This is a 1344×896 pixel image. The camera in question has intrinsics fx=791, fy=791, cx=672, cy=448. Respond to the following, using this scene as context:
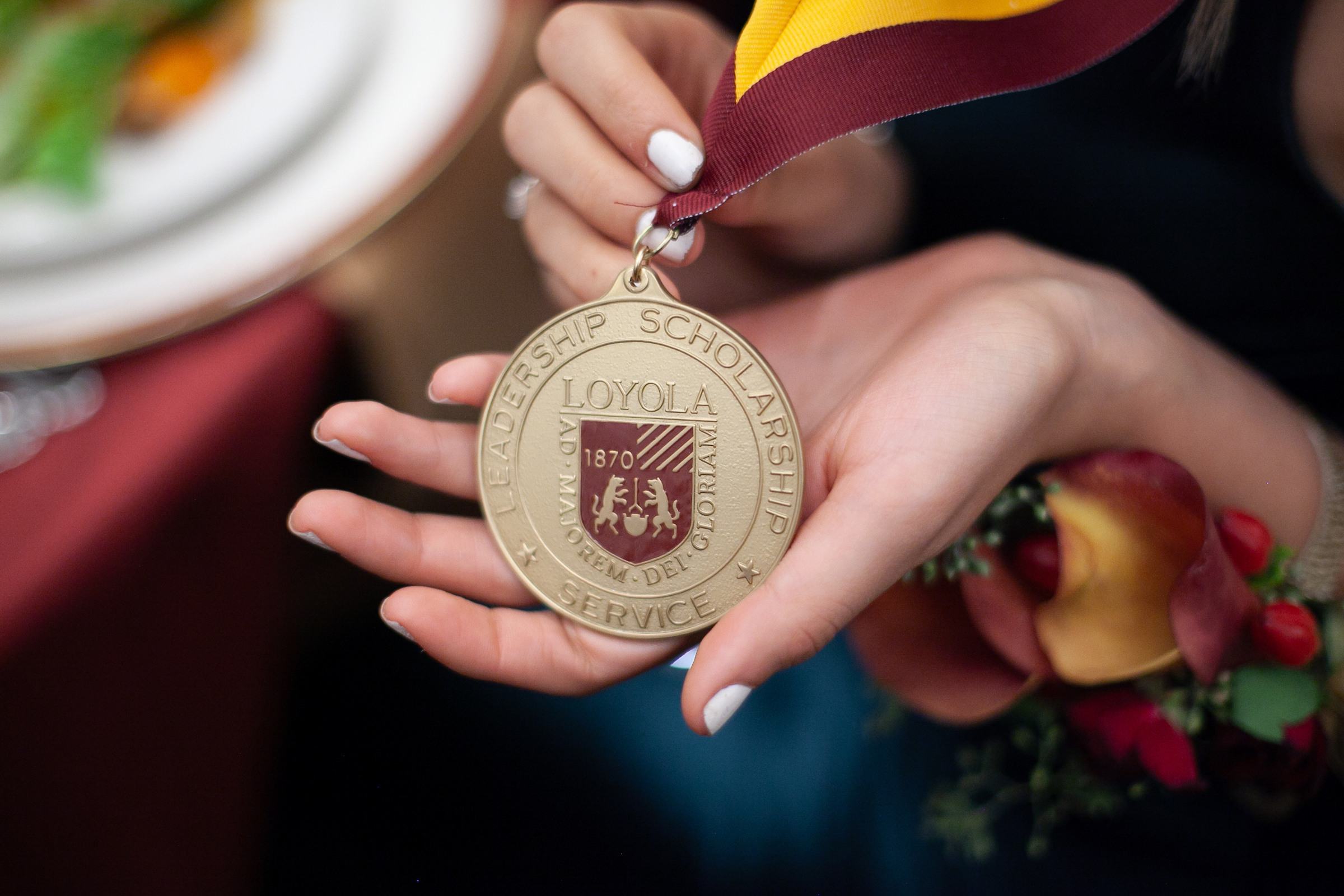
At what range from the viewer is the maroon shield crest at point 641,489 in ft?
2.75

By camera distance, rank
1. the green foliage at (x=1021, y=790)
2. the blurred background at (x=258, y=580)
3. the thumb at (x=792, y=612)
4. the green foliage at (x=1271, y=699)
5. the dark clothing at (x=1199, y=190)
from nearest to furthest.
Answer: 1. the thumb at (x=792, y=612)
2. the blurred background at (x=258, y=580)
3. the green foliage at (x=1271, y=699)
4. the green foliage at (x=1021, y=790)
5. the dark clothing at (x=1199, y=190)

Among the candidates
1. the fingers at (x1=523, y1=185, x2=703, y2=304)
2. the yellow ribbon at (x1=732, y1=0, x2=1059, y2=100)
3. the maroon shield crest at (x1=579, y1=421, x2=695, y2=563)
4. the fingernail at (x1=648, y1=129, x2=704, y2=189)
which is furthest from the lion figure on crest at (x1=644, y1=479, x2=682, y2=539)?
the yellow ribbon at (x1=732, y1=0, x2=1059, y2=100)

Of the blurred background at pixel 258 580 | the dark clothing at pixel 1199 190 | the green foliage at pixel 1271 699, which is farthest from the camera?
the dark clothing at pixel 1199 190

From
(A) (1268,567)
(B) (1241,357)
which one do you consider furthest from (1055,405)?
(B) (1241,357)

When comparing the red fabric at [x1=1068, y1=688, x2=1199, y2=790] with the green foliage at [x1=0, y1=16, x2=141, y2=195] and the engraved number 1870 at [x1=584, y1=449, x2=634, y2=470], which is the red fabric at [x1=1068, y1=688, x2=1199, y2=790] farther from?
the green foliage at [x1=0, y1=16, x2=141, y2=195]

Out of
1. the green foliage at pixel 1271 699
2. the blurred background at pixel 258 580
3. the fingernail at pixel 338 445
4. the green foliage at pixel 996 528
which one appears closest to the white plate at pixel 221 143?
the blurred background at pixel 258 580

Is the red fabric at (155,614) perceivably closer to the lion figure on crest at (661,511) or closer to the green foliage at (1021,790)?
the lion figure on crest at (661,511)

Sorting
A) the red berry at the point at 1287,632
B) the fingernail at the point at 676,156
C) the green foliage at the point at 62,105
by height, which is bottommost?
the red berry at the point at 1287,632

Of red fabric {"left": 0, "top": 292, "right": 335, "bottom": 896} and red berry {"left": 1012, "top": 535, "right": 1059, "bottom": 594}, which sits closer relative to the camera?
red fabric {"left": 0, "top": 292, "right": 335, "bottom": 896}

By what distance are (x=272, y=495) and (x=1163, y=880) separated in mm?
1205

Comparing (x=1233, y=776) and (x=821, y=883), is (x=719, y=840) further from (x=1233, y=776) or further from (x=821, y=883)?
(x=1233, y=776)

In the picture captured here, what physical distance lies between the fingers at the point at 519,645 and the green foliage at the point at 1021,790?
502 millimetres

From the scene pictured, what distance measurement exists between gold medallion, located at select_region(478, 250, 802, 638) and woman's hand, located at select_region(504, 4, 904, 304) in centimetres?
13

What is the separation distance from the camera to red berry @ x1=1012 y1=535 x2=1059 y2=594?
0.95m
